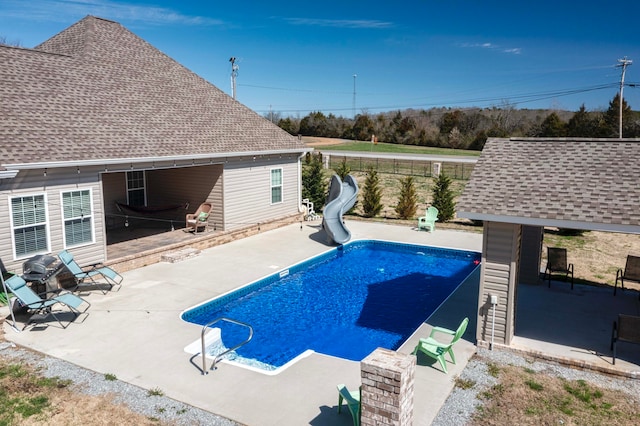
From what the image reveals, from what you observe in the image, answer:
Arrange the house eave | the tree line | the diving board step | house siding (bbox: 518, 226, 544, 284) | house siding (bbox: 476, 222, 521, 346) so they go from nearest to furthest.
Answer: the house eave → house siding (bbox: 476, 222, 521, 346) → house siding (bbox: 518, 226, 544, 284) → the diving board step → the tree line

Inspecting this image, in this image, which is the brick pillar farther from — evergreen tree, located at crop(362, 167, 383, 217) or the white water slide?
evergreen tree, located at crop(362, 167, 383, 217)

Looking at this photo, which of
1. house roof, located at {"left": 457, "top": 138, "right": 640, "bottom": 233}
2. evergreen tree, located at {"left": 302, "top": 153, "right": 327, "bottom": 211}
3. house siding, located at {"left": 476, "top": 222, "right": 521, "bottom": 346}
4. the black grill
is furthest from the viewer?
evergreen tree, located at {"left": 302, "top": 153, "right": 327, "bottom": 211}

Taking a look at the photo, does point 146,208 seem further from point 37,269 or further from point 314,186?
point 314,186

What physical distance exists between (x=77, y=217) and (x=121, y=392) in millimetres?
6627

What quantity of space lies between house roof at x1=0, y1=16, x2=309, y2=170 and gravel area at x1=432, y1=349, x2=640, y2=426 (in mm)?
10144

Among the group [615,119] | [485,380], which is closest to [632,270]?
[485,380]

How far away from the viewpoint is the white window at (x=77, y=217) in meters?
12.3

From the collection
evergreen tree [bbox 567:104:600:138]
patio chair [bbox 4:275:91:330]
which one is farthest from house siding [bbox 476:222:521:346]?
evergreen tree [bbox 567:104:600:138]

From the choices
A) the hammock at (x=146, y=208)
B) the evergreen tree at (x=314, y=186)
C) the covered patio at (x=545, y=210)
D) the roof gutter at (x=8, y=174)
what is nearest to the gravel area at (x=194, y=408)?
the covered patio at (x=545, y=210)

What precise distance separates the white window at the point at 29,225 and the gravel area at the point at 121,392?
333 centimetres

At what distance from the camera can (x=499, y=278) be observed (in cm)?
890

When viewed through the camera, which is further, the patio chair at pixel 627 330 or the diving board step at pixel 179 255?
the diving board step at pixel 179 255

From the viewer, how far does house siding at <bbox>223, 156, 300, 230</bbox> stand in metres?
17.6

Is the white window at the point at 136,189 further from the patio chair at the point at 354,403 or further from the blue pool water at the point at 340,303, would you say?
the patio chair at the point at 354,403
